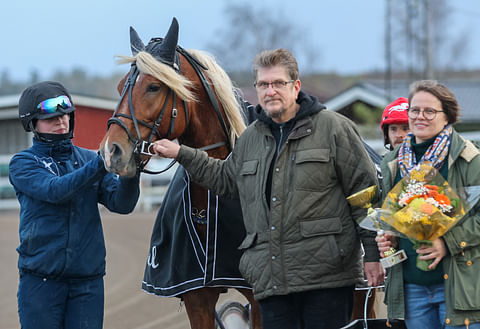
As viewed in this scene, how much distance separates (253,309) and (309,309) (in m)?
0.94

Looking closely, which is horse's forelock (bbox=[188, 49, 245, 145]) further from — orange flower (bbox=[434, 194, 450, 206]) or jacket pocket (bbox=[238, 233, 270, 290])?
orange flower (bbox=[434, 194, 450, 206])

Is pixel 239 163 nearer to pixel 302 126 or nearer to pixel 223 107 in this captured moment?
pixel 302 126

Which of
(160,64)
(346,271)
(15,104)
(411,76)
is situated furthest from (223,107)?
(411,76)

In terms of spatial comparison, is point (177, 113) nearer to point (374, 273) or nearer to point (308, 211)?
point (308, 211)

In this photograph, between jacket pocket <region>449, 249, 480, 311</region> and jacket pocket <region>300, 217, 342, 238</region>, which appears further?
jacket pocket <region>300, 217, 342, 238</region>

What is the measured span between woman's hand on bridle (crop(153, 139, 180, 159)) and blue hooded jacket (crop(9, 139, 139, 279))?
0.27 metres

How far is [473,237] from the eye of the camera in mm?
2977

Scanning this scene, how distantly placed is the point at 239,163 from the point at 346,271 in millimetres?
741

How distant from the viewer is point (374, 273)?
331cm

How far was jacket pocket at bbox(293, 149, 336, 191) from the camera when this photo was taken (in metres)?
3.22

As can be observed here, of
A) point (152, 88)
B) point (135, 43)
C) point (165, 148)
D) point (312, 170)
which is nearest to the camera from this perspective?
point (312, 170)

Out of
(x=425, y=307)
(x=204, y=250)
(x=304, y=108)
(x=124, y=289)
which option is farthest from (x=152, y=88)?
(x=124, y=289)

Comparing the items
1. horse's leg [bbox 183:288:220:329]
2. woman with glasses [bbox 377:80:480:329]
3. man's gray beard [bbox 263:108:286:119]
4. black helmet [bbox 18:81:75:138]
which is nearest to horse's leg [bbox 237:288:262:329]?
horse's leg [bbox 183:288:220:329]

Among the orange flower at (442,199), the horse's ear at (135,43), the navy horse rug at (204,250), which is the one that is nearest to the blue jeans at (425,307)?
the orange flower at (442,199)
